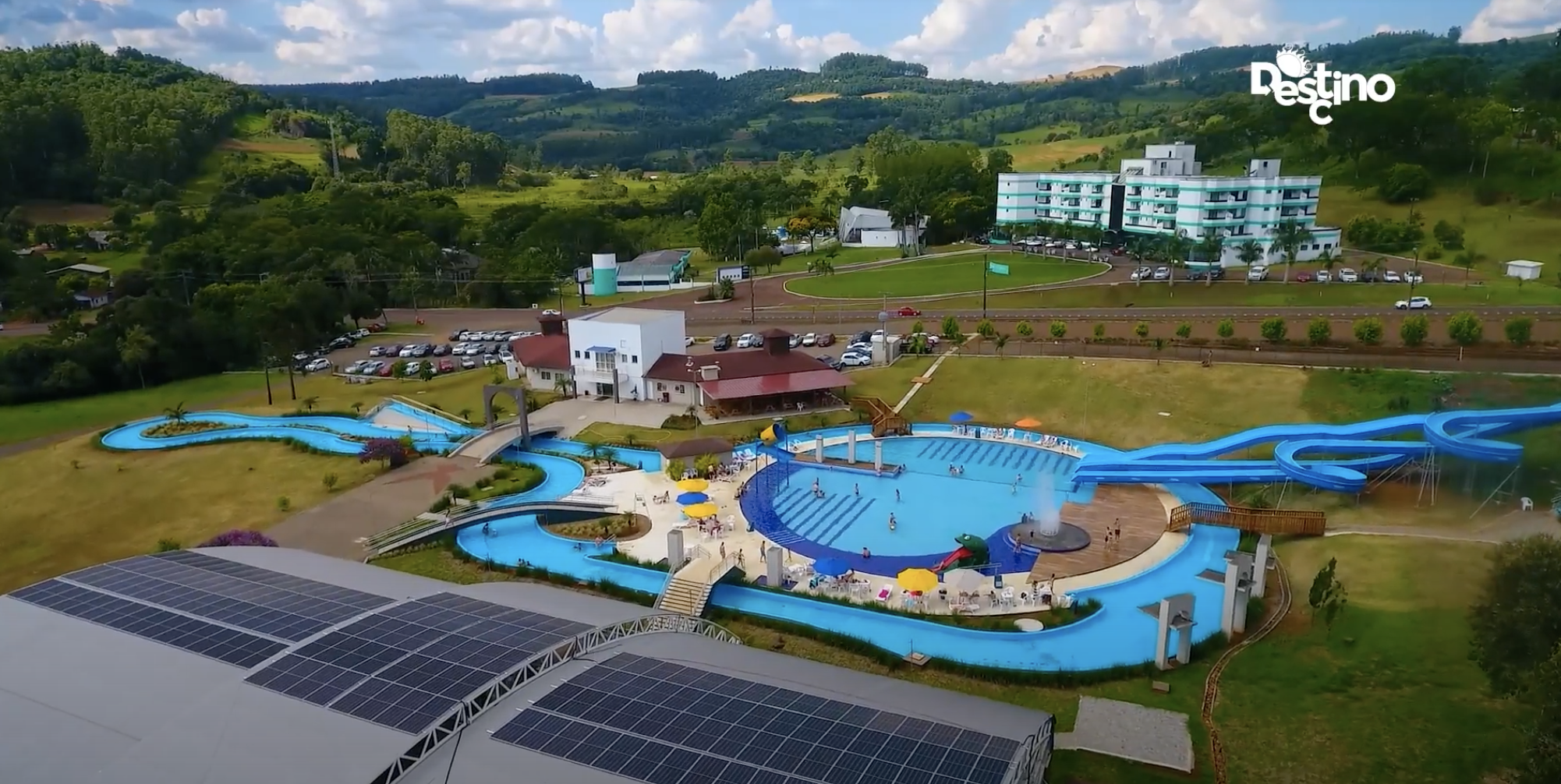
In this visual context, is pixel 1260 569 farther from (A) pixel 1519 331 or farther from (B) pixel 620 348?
(B) pixel 620 348

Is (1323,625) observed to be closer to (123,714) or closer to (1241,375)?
(1241,375)

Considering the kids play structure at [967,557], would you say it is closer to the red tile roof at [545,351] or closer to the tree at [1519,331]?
the red tile roof at [545,351]

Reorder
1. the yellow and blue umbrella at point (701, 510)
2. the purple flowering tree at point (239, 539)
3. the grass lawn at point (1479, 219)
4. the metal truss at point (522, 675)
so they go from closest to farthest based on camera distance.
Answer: the metal truss at point (522, 675), the purple flowering tree at point (239, 539), the yellow and blue umbrella at point (701, 510), the grass lawn at point (1479, 219)

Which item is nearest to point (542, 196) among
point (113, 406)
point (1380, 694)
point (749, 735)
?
point (113, 406)

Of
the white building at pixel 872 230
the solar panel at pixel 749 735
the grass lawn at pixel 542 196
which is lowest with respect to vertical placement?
the solar panel at pixel 749 735

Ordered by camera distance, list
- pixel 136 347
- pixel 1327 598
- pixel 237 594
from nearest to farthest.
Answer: pixel 237 594
pixel 1327 598
pixel 136 347

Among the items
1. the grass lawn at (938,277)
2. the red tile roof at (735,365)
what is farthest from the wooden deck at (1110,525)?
the grass lawn at (938,277)

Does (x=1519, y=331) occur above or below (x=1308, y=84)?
below
